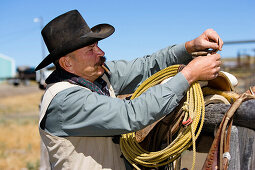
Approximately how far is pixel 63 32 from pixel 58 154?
84 cm

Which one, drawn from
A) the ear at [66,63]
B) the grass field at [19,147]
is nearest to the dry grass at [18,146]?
the grass field at [19,147]

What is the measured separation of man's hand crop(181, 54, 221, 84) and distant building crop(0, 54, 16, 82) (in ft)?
168

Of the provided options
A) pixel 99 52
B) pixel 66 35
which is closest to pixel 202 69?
pixel 99 52

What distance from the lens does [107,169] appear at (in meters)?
1.92

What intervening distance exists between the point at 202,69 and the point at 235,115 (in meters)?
0.34

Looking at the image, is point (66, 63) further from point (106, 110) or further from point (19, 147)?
point (19, 147)

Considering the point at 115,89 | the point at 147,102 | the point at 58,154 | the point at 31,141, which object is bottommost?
the point at 31,141

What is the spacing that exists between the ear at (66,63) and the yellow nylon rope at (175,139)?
577 millimetres

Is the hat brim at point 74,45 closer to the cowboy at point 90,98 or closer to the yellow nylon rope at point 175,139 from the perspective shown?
the cowboy at point 90,98

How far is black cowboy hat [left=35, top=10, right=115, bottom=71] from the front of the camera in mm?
1990

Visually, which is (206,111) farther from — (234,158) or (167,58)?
(167,58)

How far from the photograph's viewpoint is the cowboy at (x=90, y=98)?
5.47 ft

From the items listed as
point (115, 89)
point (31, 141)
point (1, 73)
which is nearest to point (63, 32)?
point (115, 89)

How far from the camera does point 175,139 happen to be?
1683 millimetres
